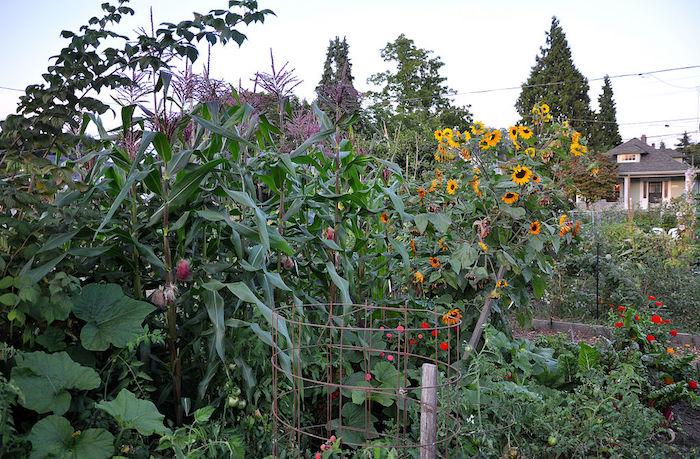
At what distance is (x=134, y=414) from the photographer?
1381 millimetres

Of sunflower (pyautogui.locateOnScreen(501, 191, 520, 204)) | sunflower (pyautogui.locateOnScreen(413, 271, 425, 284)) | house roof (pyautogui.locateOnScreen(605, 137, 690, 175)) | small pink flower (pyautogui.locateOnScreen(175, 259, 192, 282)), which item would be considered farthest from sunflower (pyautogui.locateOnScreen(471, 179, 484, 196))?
house roof (pyautogui.locateOnScreen(605, 137, 690, 175))

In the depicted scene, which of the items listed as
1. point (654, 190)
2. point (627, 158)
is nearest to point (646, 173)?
point (654, 190)

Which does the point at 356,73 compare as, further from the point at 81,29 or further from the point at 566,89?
the point at 81,29

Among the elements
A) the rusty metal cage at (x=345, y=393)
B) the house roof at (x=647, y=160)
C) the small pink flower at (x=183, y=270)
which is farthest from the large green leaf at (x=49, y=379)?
the house roof at (x=647, y=160)

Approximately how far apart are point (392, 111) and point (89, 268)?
20.1 m

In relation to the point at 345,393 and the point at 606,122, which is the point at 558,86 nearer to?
the point at 606,122

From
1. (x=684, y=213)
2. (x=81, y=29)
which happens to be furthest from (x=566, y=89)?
(x=81, y=29)

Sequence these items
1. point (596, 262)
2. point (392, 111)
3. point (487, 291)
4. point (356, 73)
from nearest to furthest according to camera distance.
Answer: point (487, 291), point (596, 262), point (392, 111), point (356, 73)

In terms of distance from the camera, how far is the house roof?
25.8m

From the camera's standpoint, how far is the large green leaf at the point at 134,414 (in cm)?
135

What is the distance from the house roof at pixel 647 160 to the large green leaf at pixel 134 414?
28.3m

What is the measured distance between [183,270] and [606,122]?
98.9 ft

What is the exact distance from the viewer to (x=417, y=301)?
2.61m

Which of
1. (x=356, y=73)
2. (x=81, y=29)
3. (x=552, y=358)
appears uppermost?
(x=356, y=73)
